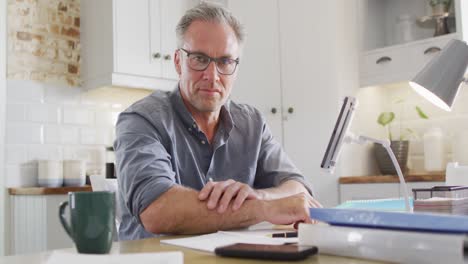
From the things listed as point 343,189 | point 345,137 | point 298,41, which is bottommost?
point 343,189

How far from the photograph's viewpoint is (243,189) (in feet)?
4.52

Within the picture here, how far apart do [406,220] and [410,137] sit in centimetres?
303

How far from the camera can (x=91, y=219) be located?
0.88m

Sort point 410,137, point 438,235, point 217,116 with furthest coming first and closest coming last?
1. point 410,137
2. point 217,116
3. point 438,235

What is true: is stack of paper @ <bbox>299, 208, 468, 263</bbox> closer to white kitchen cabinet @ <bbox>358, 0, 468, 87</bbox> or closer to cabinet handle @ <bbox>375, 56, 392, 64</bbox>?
white kitchen cabinet @ <bbox>358, 0, 468, 87</bbox>

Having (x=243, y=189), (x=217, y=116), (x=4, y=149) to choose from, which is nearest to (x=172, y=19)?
(x=4, y=149)

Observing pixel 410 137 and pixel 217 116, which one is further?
pixel 410 137

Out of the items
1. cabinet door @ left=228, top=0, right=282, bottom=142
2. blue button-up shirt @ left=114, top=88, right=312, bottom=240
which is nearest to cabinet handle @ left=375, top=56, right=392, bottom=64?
cabinet door @ left=228, top=0, right=282, bottom=142

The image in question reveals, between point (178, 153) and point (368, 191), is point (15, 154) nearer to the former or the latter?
point (178, 153)

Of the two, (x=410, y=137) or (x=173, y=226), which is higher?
(x=410, y=137)

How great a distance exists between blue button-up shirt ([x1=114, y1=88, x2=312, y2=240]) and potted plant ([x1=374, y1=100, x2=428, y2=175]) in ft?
5.55

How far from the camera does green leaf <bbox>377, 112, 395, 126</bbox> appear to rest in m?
3.70

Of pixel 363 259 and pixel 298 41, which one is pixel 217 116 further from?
pixel 298 41

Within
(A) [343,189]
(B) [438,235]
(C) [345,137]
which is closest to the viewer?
(B) [438,235]
